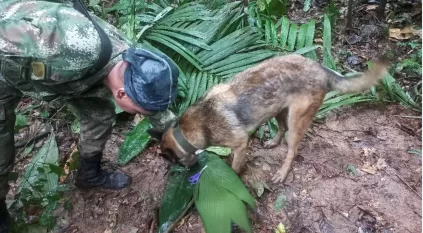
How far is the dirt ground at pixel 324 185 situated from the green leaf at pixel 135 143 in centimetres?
10

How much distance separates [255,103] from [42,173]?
1976 mm

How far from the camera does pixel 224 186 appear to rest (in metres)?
3.40

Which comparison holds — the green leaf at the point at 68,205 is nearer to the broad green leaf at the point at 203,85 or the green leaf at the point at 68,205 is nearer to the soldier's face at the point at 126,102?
the soldier's face at the point at 126,102

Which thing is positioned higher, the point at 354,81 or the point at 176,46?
the point at 176,46

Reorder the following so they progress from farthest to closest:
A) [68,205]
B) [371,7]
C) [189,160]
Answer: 1. [371,7]
2. [68,205]
3. [189,160]

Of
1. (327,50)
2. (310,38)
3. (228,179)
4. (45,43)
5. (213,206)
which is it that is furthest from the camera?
(310,38)

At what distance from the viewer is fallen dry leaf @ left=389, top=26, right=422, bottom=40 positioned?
5500 mm

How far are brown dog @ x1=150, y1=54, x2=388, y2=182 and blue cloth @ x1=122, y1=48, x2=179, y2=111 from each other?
813 millimetres

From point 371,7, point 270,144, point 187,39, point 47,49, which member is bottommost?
point 270,144

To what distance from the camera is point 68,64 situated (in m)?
2.53

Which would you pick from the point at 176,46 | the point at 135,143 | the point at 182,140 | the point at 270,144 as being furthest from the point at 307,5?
the point at 182,140

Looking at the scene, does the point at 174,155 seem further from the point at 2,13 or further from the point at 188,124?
the point at 2,13

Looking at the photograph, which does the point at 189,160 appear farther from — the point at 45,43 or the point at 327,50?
the point at 327,50

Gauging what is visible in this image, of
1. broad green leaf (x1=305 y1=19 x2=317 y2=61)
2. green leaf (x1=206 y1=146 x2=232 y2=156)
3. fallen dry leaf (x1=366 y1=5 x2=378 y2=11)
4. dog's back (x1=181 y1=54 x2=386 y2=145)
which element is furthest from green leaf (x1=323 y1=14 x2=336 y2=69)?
green leaf (x1=206 y1=146 x2=232 y2=156)
